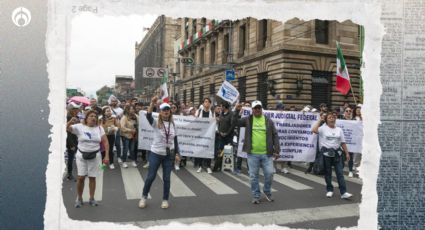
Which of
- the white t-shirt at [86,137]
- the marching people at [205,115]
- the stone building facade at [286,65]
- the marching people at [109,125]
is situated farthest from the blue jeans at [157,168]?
the stone building facade at [286,65]

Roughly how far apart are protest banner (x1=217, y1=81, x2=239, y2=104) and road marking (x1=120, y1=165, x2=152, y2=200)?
2955 mm

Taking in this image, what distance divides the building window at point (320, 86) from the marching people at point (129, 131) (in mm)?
8738

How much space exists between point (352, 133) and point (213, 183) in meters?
4.55

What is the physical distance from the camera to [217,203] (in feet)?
19.5

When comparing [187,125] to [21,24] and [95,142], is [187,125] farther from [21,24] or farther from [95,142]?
[21,24]

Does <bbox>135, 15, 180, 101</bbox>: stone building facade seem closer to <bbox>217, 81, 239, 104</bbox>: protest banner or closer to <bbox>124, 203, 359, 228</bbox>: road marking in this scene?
<bbox>217, 81, 239, 104</bbox>: protest banner

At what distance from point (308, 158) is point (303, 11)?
20.5 feet

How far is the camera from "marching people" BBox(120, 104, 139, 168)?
10.1 meters

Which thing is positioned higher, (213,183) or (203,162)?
(203,162)

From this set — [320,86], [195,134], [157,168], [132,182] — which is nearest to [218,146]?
[195,134]

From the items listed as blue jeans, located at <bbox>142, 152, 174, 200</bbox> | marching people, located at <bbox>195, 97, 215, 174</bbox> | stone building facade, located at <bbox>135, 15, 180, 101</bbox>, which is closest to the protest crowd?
blue jeans, located at <bbox>142, 152, 174, 200</bbox>

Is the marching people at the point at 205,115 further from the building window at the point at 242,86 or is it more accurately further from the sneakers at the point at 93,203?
the building window at the point at 242,86

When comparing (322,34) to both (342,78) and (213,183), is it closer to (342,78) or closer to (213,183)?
(342,78)

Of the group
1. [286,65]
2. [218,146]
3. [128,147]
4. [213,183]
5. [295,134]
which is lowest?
[213,183]
